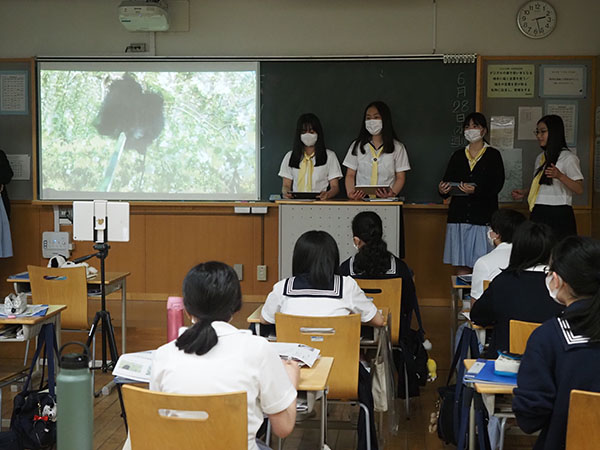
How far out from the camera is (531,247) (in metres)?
3.20

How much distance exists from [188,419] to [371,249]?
7.56 ft

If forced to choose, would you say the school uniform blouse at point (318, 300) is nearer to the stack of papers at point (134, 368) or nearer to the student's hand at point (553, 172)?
the stack of papers at point (134, 368)

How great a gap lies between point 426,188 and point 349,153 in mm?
817

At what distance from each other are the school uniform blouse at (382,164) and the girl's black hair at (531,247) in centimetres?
302

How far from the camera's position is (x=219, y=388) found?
198 cm

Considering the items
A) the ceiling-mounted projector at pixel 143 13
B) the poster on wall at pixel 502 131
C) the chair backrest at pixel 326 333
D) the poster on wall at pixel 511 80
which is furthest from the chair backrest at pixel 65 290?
the poster on wall at pixel 511 80

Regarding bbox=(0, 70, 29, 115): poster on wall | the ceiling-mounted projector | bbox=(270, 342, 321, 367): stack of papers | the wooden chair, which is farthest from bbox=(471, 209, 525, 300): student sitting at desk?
bbox=(0, 70, 29, 115): poster on wall

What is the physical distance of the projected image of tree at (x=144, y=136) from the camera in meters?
6.87

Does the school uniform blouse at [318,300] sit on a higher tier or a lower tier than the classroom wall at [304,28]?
lower

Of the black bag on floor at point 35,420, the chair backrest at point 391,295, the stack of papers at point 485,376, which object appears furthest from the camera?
the chair backrest at point 391,295

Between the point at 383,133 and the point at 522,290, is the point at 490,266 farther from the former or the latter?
the point at 383,133

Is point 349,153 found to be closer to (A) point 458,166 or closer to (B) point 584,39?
(A) point 458,166

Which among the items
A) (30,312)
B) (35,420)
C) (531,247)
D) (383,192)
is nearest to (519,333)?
(531,247)

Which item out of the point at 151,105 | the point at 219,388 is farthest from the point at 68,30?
the point at 219,388
